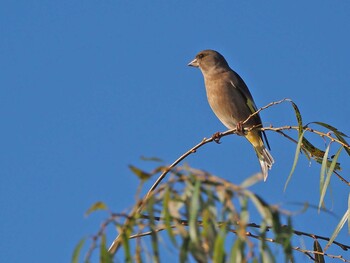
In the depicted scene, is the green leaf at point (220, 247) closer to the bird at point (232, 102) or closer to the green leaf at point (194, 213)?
the green leaf at point (194, 213)

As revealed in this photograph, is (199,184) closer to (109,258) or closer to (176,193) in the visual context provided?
(176,193)

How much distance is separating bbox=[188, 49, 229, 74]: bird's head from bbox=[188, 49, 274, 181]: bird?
1cm

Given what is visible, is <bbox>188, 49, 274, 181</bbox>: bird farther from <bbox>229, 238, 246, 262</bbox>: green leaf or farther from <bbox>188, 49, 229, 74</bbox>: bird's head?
<bbox>229, 238, 246, 262</bbox>: green leaf

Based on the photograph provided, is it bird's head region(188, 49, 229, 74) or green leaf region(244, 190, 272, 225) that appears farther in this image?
bird's head region(188, 49, 229, 74)

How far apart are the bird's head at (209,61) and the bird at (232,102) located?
0.01 m

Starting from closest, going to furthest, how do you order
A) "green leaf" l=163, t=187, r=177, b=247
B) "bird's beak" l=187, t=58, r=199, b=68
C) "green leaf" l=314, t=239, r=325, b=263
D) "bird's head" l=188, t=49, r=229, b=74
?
"green leaf" l=163, t=187, r=177, b=247 → "green leaf" l=314, t=239, r=325, b=263 → "bird's head" l=188, t=49, r=229, b=74 → "bird's beak" l=187, t=58, r=199, b=68

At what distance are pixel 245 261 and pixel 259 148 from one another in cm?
558

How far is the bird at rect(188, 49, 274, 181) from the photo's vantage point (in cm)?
749

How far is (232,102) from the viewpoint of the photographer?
786cm

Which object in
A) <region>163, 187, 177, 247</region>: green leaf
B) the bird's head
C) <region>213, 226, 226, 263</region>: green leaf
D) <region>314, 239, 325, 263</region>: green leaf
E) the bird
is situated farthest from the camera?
the bird's head

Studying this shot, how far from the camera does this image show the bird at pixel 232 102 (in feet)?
24.6

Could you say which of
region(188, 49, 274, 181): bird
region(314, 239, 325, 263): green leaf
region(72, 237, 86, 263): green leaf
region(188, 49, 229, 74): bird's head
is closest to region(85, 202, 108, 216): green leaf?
region(72, 237, 86, 263): green leaf

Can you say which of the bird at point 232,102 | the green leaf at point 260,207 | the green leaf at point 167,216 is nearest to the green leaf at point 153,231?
the green leaf at point 167,216

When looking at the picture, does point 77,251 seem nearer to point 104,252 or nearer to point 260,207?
point 104,252
